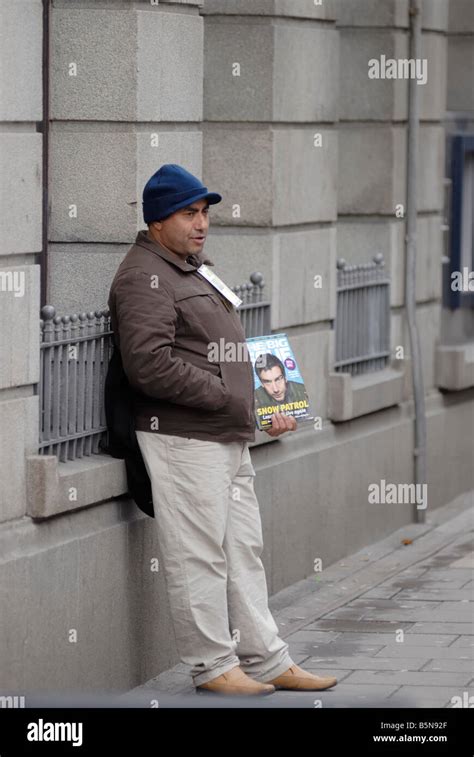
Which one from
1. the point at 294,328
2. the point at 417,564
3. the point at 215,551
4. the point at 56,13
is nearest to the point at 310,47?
the point at 294,328

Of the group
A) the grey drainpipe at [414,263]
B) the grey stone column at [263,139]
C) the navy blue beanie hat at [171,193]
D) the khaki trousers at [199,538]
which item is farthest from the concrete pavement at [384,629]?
the navy blue beanie hat at [171,193]

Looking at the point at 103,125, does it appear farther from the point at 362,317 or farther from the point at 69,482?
the point at 362,317

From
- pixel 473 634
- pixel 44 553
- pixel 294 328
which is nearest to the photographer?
pixel 44 553

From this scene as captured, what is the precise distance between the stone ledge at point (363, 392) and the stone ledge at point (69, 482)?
127 inches

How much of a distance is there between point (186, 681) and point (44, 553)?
1.26 meters

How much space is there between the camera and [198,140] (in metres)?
8.90

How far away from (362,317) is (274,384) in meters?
3.47

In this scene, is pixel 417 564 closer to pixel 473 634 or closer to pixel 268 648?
pixel 473 634

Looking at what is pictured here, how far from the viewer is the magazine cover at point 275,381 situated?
8.18 meters

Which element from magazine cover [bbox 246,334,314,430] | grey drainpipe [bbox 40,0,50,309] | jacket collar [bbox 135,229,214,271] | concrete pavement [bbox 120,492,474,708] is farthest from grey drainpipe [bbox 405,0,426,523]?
jacket collar [bbox 135,229,214,271]

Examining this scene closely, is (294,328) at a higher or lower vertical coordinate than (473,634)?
higher

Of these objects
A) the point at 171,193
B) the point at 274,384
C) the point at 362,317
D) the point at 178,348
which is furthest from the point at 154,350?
the point at 362,317

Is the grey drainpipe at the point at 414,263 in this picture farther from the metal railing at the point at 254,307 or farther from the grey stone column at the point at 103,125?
the grey stone column at the point at 103,125

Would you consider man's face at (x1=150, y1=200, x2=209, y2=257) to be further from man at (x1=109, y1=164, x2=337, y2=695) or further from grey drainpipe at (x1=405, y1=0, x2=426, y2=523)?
grey drainpipe at (x1=405, y1=0, x2=426, y2=523)
